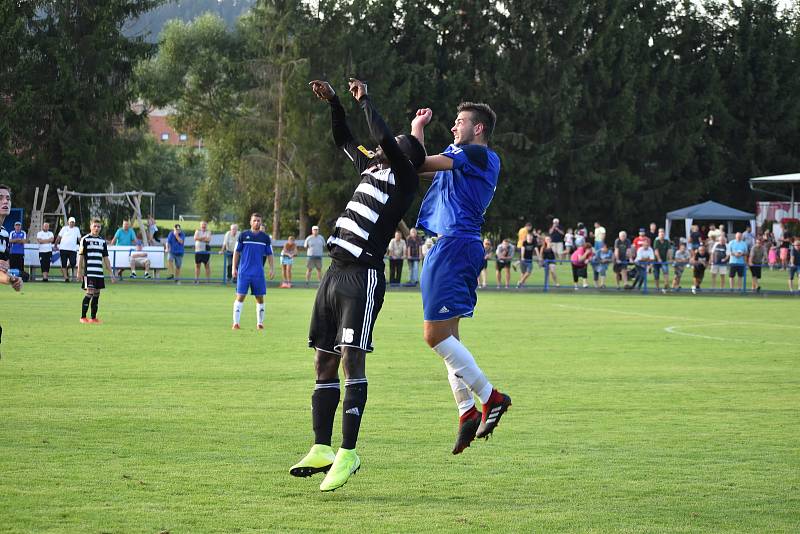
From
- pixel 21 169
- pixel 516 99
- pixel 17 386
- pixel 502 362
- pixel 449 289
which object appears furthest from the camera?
pixel 516 99

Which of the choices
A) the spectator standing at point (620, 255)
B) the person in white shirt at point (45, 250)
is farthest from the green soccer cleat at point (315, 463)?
the spectator standing at point (620, 255)

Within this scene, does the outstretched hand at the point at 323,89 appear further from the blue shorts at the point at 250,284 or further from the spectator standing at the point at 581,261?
the spectator standing at the point at 581,261

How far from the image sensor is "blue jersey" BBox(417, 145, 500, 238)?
751cm

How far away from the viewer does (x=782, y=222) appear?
171 feet

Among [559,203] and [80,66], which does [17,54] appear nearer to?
[80,66]

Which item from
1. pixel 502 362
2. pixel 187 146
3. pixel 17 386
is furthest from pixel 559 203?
pixel 17 386

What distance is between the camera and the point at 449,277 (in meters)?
7.71

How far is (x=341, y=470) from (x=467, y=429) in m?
1.06

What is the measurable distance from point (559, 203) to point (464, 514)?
62798mm

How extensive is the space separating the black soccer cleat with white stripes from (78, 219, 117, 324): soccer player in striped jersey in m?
13.3

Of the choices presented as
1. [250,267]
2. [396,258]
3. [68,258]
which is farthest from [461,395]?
[396,258]

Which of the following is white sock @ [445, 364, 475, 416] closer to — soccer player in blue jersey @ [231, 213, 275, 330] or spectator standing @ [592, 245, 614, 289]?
soccer player in blue jersey @ [231, 213, 275, 330]

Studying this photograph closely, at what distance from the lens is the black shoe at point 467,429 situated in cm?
744

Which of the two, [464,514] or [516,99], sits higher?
[516,99]
